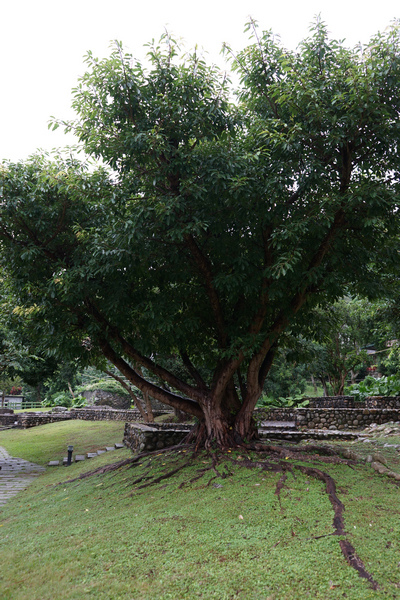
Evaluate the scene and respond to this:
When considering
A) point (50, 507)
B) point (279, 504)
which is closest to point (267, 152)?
point (279, 504)

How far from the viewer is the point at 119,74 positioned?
21.7 ft

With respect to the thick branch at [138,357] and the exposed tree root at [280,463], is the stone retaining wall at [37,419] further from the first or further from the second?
the thick branch at [138,357]

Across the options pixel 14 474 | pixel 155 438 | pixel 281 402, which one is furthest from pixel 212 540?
pixel 281 402

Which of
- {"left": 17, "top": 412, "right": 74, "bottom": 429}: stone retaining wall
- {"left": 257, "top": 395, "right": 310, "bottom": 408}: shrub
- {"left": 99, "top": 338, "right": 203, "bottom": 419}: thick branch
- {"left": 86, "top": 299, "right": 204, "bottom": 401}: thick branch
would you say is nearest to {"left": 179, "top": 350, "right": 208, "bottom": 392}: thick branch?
{"left": 86, "top": 299, "right": 204, "bottom": 401}: thick branch

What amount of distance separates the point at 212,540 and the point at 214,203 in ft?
17.0

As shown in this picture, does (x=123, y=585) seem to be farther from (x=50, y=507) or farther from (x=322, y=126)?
(x=322, y=126)

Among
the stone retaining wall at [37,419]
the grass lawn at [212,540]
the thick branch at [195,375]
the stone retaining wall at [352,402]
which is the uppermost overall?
the thick branch at [195,375]

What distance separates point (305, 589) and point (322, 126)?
20.6ft

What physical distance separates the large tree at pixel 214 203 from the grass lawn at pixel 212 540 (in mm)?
2482

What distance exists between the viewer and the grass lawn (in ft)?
12.3

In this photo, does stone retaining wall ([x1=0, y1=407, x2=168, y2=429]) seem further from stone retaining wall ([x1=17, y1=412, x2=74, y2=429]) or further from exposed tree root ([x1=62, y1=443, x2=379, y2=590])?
exposed tree root ([x1=62, y1=443, x2=379, y2=590])

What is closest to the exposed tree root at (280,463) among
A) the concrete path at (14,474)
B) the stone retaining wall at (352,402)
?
the concrete path at (14,474)

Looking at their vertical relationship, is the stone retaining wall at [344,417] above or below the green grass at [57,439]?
above

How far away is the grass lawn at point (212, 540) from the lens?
12.3ft
